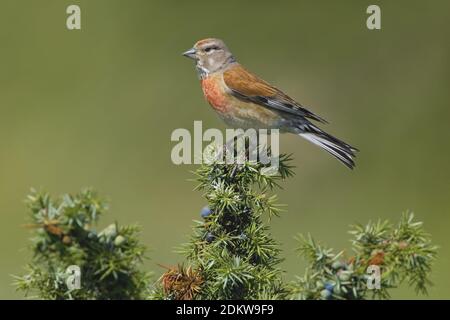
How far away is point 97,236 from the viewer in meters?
1.19

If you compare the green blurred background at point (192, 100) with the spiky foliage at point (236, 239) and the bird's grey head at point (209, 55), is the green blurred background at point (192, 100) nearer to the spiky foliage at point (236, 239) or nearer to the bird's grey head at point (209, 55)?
the bird's grey head at point (209, 55)

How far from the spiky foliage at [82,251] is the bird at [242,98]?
1.69 meters

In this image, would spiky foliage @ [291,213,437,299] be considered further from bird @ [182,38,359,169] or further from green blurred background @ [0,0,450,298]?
green blurred background @ [0,0,450,298]

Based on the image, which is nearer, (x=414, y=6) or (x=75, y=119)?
(x=75, y=119)

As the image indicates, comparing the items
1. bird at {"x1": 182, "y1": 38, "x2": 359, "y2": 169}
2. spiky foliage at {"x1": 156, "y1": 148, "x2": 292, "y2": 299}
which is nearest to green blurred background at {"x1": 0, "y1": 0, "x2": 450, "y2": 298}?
bird at {"x1": 182, "y1": 38, "x2": 359, "y2": 169}

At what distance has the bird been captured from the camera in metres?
2.90

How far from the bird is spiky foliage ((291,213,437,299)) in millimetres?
1604

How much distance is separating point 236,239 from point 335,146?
128 cm

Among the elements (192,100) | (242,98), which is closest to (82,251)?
(242,98)

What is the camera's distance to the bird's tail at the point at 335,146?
8.71ft

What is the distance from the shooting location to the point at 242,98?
2949mm

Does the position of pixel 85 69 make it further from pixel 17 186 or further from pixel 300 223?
pixel 300 223

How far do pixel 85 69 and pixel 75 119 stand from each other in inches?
18.5

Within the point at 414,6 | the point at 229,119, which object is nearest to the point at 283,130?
the point at 229,119
